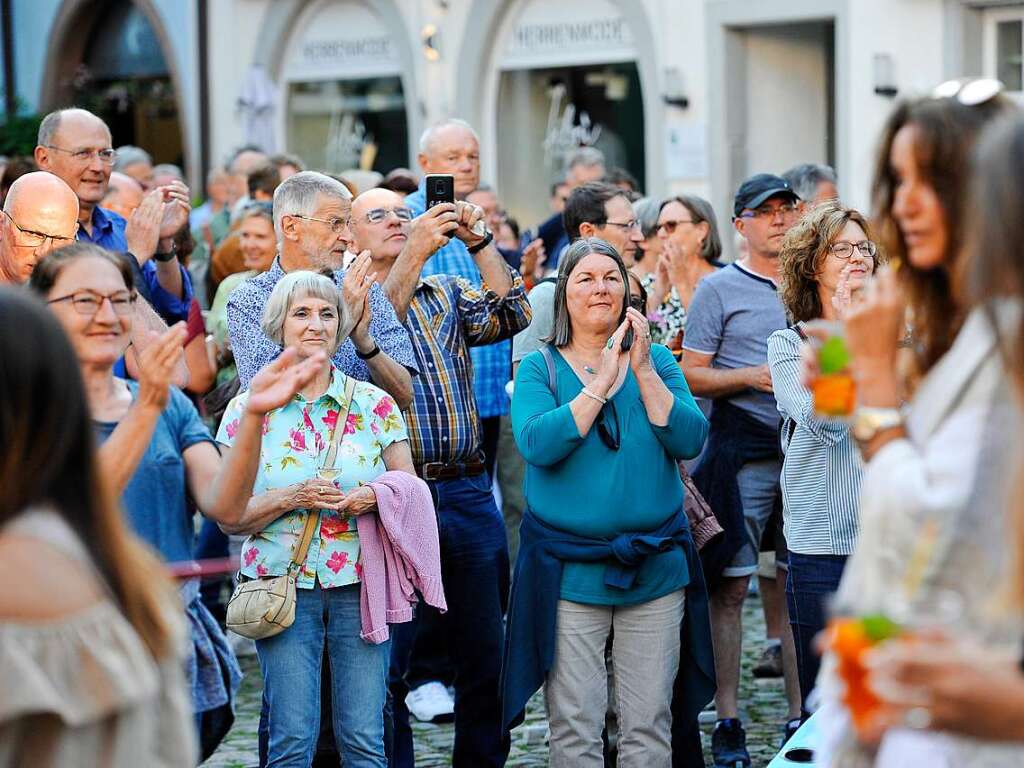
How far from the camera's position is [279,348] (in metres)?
5.34

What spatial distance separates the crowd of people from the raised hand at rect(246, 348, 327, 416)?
0.04 ft

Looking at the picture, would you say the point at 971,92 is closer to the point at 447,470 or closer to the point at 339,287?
the point at 339,287

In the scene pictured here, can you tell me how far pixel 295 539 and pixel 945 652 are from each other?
283 cm

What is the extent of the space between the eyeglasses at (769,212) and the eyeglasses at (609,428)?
175 centimetres

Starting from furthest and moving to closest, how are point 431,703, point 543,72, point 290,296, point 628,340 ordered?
point 543,72, point 431,703, point 628,340, point 290,296

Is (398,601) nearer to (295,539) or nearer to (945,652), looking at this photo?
(295,539)

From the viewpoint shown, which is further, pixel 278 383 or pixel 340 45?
pixel 340 45

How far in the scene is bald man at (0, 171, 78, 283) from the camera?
5.40m

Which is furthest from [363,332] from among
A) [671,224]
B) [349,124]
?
[349,124]

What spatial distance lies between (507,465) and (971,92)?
602 cm

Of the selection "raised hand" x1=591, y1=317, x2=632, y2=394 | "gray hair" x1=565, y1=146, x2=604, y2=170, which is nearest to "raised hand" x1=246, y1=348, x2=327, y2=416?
"raised hand" x1=591, y1=317, x2=632, y2=394

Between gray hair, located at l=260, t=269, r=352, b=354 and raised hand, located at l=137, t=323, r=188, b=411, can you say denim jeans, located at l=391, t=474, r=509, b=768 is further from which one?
raised hand, located at l=137, t=323, r=188, b=411

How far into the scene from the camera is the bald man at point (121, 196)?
8898mm

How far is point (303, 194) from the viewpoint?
5766 millimetres
